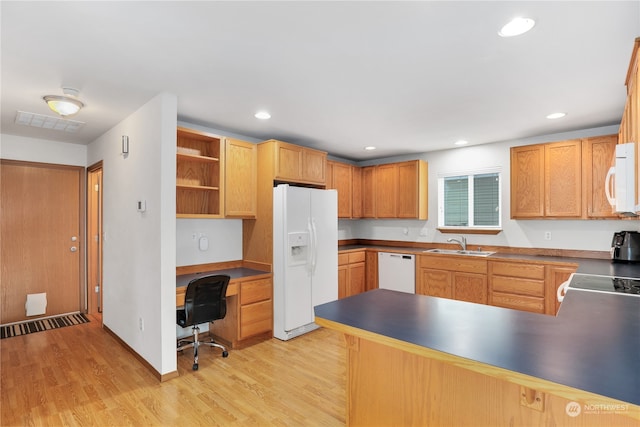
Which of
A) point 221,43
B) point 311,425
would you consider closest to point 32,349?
point 311,425

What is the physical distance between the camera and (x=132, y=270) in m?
3.33

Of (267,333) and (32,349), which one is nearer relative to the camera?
(32,349)

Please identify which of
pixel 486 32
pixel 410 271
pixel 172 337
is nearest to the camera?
pixel 486 32

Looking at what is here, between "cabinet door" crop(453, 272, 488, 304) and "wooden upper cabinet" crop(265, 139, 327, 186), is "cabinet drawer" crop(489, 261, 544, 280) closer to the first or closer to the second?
"cabinet door" crop(453, 272, 488, 304)

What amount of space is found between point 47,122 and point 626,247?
20.4 ft

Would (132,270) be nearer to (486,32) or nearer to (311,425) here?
(311,425)

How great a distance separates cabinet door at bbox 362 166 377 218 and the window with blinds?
1.08 metres

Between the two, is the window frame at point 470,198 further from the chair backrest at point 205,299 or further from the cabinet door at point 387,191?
the chair backrest at point 205,299

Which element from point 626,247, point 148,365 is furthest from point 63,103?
point 626,247

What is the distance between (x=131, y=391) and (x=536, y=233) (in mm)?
4827

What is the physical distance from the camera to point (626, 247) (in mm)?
3375

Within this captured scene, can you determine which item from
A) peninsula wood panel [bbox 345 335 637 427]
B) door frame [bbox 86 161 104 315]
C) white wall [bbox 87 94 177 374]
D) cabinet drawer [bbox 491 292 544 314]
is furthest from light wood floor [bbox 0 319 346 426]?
cabinet drawer [bbox 491 292 544 314]

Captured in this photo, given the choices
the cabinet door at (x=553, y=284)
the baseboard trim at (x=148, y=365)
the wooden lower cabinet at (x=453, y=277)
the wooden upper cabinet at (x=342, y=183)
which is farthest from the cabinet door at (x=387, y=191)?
the baseboard trim at (x=148, y=365)

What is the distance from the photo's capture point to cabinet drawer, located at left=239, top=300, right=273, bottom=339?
11.7 ft
